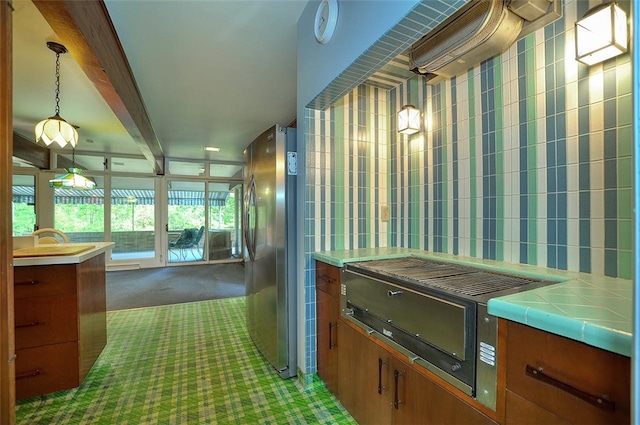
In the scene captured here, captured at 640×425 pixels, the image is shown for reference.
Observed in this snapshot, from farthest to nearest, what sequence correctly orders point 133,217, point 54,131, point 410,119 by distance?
point 133,217, point 54,131, point 410,119

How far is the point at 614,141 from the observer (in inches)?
44.6

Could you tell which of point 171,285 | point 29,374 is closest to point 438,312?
point 29,374

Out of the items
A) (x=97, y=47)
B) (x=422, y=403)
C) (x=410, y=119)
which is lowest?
(x=422, y=403)

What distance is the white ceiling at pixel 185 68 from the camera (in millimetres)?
1805

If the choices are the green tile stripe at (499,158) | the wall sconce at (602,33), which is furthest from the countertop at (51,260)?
the wall sconce at (602,33)

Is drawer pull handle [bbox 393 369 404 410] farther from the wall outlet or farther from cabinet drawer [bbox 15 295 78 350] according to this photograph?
cabinet drawer [bbox 15 295 78 350]

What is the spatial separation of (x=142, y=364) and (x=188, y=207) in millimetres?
4829

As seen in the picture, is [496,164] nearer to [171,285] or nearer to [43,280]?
[43,280]

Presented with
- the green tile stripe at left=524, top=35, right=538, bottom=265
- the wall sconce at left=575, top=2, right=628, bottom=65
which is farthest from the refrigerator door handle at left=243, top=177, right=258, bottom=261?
the wall sconce at left=575, top=2, right=628, bottom=65

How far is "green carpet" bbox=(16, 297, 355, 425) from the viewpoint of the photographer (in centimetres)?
160

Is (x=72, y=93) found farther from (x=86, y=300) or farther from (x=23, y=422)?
(x=23, y=422)

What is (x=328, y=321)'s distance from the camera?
5.86ft

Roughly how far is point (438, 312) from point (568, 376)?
1.24 feet

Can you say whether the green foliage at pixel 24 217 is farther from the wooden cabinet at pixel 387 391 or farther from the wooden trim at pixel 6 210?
the wooden cabinet at pixel 387 391
